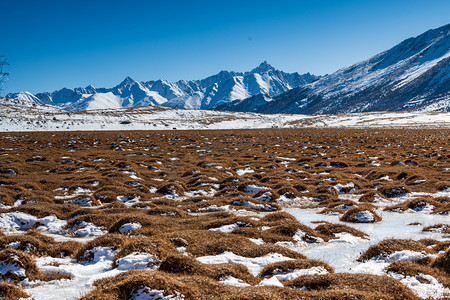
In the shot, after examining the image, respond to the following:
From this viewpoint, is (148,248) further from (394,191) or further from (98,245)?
(394,191)

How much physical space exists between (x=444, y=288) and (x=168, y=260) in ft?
21.3

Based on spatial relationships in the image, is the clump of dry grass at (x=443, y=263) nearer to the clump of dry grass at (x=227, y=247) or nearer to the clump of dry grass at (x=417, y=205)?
the clump of dry grass at (x=227, y=247)

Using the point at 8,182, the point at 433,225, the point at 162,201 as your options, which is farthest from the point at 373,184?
the point at 8,182

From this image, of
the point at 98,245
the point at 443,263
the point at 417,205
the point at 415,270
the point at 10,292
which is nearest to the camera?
the point at 10,292

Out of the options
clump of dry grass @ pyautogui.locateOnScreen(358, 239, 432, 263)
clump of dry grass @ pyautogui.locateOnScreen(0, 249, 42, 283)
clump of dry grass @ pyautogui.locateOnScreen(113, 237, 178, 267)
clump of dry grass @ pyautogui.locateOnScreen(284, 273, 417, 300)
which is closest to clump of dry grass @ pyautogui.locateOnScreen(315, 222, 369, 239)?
clump of dry grass @ pyautogui.locateOnScreen(358, 239, 432, 263)

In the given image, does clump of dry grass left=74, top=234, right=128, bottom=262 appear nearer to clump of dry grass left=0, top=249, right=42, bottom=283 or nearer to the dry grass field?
the dry grass field

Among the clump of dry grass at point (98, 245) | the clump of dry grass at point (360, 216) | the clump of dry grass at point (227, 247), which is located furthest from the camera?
the clump of dry grass at point (360, 216)

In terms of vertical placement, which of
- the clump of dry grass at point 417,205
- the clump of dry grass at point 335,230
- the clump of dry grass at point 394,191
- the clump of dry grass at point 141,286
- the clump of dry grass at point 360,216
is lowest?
the clump of dry grass at point 394,191

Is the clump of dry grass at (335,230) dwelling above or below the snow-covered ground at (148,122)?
below

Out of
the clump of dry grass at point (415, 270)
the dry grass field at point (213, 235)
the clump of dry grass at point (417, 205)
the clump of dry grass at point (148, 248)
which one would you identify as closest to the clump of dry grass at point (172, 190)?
the dry grass field at point (213, 235)

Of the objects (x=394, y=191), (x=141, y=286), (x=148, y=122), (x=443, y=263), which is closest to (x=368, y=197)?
(x=394, y=191)

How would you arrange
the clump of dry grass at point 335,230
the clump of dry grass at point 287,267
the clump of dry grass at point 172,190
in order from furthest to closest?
the clump of dry grass at point 172,190 → the clump of dry grass at point 335,230 → the clump of dry grass at point 287,267

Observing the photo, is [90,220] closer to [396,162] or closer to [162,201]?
[162,201]

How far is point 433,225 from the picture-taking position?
12797 mm
